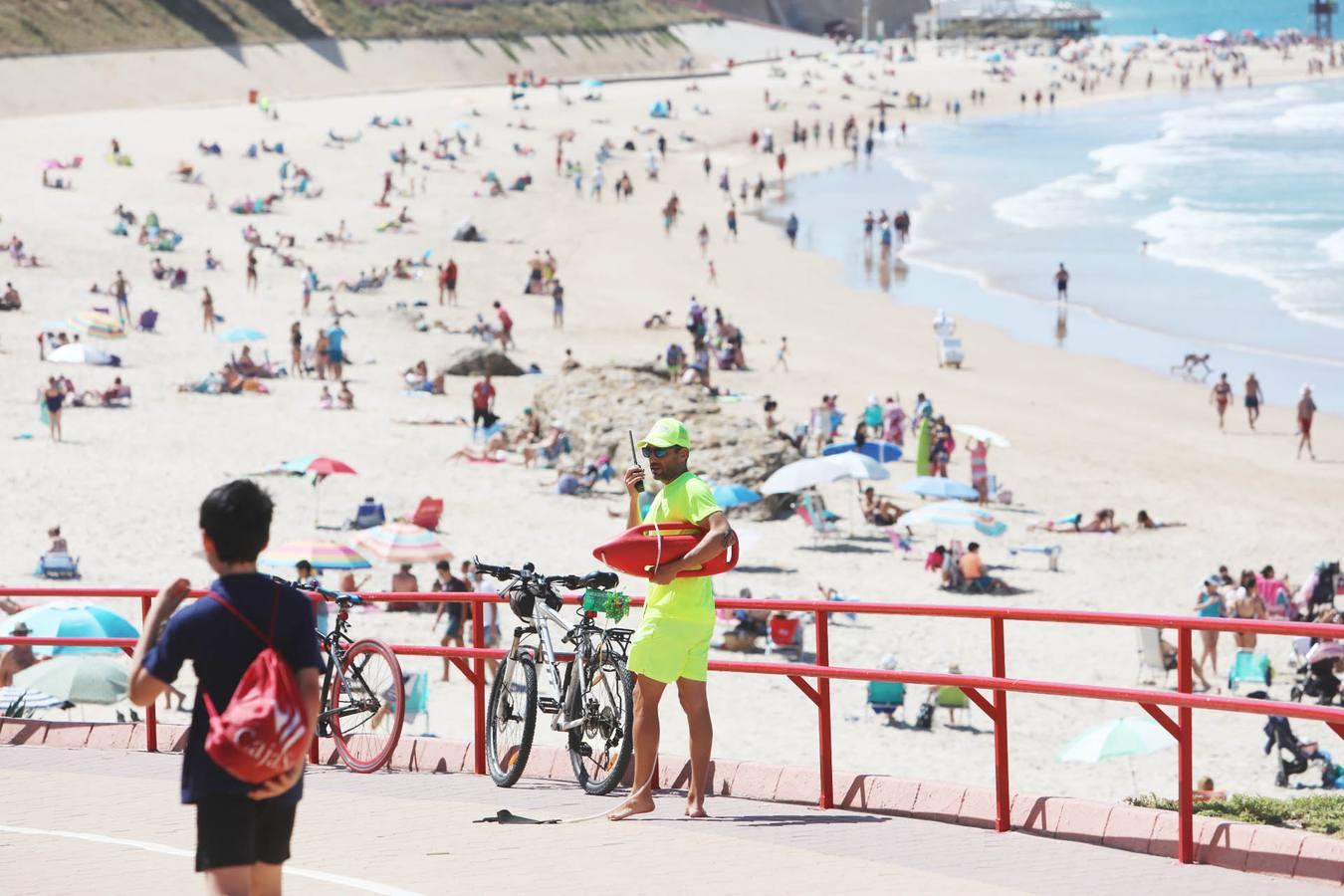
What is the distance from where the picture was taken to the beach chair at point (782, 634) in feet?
54.8

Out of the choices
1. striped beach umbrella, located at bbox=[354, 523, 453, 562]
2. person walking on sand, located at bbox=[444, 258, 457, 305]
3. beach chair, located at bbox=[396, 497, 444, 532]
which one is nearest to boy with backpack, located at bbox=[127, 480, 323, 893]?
striped beach umbrella, located at bbox=[354, 523, 453, 562]

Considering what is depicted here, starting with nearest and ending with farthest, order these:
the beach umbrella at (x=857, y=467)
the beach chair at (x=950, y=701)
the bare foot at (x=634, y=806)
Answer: the bare foot at (x=634, y=806)
the beach chair at (x=950, y=701)
the beach umbrella at (x=857, y=467)

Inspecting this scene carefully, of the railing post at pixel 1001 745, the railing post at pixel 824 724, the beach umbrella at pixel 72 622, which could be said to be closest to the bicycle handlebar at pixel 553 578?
the railing post at pixel 824 724

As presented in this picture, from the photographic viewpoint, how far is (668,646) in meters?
6.81

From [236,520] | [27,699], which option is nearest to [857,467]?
[27,699]

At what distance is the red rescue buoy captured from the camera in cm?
672

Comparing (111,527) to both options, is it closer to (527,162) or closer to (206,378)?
(206,378)

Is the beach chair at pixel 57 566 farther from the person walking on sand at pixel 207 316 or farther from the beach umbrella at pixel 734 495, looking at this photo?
the person walking on sand at pixel 207 316

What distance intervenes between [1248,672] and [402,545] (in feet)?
27.2

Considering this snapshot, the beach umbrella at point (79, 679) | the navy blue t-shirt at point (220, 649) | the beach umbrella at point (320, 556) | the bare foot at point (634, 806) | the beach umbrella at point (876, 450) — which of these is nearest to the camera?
the navy blue t-shirt at point (220, 649)

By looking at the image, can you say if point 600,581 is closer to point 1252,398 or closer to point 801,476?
point 801,476

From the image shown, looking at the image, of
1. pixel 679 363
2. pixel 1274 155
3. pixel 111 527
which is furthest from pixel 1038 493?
pixel 1274 155

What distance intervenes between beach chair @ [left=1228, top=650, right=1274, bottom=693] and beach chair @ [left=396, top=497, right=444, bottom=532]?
30.9 ft

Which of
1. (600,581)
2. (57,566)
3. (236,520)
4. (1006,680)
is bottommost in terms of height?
(57,566)
